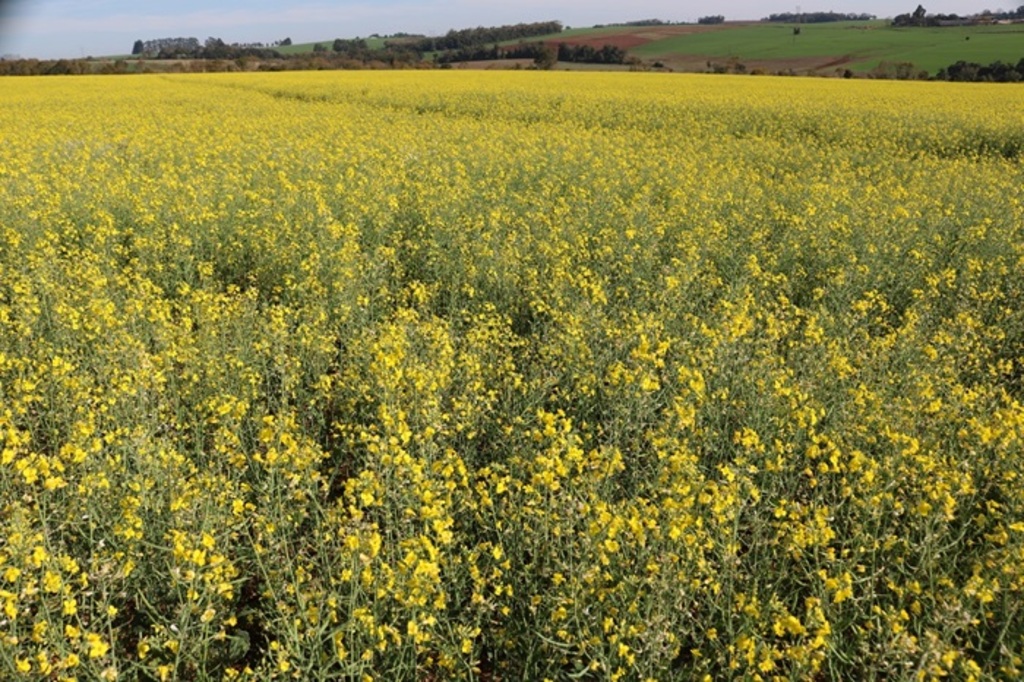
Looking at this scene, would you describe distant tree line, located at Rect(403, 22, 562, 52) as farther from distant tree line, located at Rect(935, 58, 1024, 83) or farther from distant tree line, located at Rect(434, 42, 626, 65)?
distant tree line, located at Rect(935, 58, 1024, 83)

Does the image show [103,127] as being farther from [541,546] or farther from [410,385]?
[541,546]

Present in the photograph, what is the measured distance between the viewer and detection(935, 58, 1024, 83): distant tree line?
37.5 metres

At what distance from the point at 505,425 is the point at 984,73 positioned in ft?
152

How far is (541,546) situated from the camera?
3145 mm

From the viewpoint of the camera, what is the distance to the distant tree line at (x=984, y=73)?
3750 cm

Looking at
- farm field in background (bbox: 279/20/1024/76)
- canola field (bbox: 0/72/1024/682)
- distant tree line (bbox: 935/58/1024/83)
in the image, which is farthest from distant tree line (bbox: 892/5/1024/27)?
canola field (bbox: 0/72/1024/682)

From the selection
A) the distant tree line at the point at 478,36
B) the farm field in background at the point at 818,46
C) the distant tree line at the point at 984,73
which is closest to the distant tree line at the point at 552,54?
the farm field in background at the point at 818,46

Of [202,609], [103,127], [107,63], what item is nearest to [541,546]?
[202,609]

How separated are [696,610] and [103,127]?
18.1 metres

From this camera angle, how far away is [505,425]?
431 centimetres

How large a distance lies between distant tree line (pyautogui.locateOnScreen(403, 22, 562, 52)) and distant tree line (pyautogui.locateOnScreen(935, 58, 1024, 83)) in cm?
4749

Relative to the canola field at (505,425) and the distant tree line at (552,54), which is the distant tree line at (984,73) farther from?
the canola field at (505,425)

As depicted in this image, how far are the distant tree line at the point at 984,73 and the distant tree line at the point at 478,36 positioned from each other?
47485mm

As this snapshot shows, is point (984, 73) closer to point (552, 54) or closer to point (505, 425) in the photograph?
point (552, 54)
